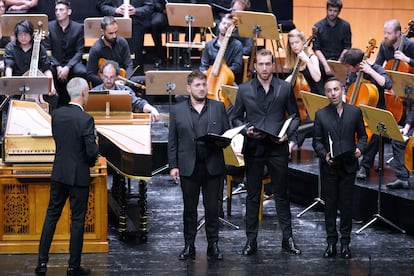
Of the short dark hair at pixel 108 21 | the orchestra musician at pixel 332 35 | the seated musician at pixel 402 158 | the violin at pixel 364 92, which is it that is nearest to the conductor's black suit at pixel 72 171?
the violin at pixel 364 92

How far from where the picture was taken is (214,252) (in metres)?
6.55

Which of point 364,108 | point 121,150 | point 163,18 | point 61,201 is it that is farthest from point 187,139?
point 163,18

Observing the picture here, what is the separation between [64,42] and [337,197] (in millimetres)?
3989

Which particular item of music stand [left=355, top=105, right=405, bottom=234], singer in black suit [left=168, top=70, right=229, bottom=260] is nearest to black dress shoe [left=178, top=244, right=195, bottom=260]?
singer in black suit [left=168, top=70, right=229, bottom=260]

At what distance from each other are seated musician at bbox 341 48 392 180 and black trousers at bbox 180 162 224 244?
1.60 metres

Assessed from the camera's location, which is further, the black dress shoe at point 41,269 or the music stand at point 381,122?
the music stand at point 381,122

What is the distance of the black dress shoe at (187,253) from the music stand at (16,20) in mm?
3398

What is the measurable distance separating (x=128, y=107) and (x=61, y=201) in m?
1.32

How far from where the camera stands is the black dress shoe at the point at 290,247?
6.67m

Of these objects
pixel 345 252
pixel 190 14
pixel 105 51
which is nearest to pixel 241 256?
pixel 345 252

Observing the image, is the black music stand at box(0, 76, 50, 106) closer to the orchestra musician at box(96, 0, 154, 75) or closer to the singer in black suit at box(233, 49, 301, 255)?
the singer in black suit at box(233, 49, 301, 255)

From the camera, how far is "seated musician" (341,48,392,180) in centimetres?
746

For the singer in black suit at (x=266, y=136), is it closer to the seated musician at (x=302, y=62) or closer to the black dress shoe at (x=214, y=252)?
the black dress shoe at (x=214, y=252)

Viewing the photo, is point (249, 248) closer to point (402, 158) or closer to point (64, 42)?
point (402, 158)
